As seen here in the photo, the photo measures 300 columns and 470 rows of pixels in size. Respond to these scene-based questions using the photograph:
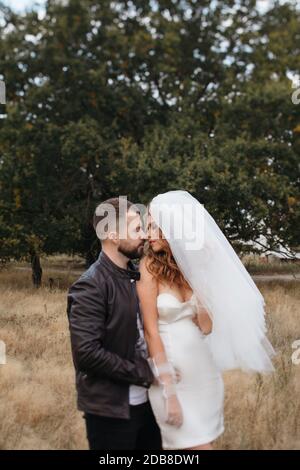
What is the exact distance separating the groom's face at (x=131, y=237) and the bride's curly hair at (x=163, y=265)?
122 mm

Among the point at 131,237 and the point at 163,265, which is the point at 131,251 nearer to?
the point at 131,237

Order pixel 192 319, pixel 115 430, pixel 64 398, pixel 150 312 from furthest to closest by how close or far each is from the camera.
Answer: pixel 64 398 → pixel 192 319 → pixel 150 312 → pixel 115 430

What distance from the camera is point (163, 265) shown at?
285 cm

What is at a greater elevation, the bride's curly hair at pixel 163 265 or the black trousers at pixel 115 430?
the bride's curly hair at pixel 163 265

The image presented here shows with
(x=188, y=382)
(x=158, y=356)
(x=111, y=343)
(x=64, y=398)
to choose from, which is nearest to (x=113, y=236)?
(x=111, y=343)

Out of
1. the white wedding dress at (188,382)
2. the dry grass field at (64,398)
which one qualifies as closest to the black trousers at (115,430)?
the white wedding dress at (188,382)

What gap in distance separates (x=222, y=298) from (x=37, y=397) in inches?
120

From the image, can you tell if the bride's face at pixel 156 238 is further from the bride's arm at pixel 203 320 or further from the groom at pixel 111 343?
the bride's arm at pixel 203 320

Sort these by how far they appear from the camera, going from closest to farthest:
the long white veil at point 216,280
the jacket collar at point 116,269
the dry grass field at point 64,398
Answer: the jacket collar at point 116,269, the long white veil at point 216,280, the dry grass field at point 64,398

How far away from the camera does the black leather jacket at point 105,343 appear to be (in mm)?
2434

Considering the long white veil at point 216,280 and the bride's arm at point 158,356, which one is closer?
the bride's arm at point 158,356

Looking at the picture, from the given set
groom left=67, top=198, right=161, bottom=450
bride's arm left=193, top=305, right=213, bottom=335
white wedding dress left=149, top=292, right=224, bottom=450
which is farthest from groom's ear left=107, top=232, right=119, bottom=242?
bride's arm left=193, top=305, right=213, bottom=335

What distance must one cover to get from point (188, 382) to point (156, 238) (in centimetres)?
80
